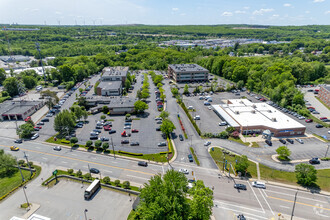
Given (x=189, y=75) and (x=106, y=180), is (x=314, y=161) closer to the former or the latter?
(x=106, y=180)

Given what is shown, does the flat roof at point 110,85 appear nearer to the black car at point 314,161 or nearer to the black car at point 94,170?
the black car at point 94,170

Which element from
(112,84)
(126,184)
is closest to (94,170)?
(126,184)

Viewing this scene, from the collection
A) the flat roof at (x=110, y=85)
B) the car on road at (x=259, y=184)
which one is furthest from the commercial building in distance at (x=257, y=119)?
the flat roof at (x=110, y=85)

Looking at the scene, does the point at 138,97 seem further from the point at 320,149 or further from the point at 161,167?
the point at 320,149

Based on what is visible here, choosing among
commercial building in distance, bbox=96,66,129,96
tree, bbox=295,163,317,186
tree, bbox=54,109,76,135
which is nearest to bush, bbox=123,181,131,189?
tree, bbox=54,109,76,135

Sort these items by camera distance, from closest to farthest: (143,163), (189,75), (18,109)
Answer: (143,163) → (18,109) → (189,75)
